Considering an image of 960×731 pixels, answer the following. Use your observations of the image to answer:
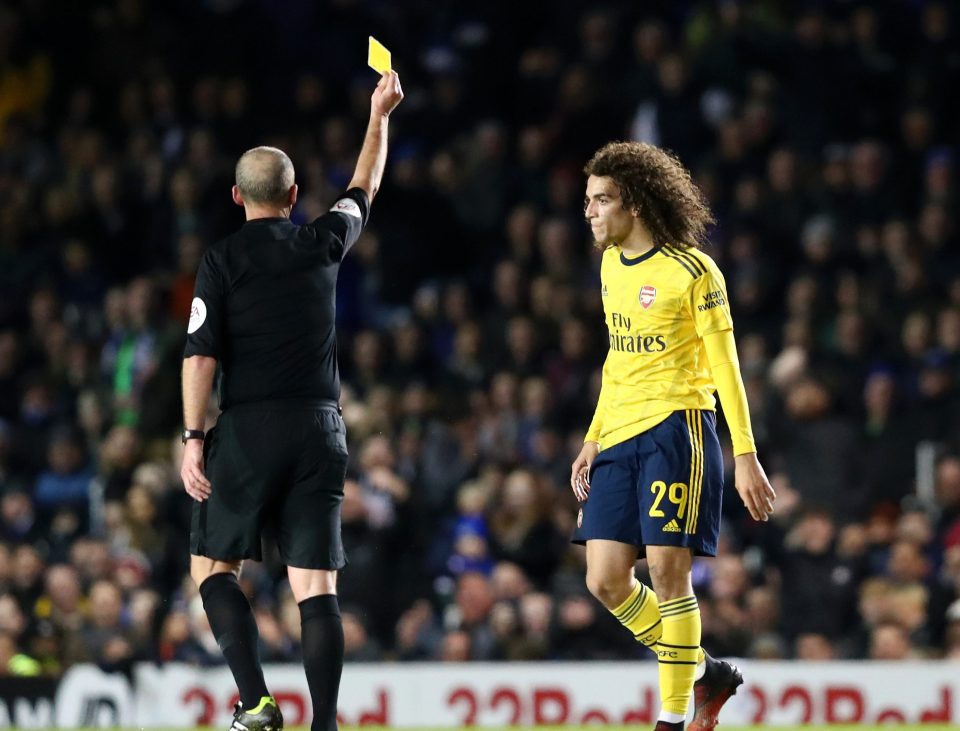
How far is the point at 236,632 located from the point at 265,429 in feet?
2.47

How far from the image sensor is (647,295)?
272 inches

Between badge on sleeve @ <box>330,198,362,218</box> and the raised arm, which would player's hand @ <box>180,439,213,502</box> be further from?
the raised arm

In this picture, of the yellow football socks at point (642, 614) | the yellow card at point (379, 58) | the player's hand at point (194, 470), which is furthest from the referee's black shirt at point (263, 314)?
the yellow football socks at point (642, 614)

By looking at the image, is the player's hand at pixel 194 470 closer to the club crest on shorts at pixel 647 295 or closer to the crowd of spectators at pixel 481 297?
the club crest on shorts at pixel 647 295

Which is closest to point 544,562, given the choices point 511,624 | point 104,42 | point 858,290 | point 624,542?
point 511,624

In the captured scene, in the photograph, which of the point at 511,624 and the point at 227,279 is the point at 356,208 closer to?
the point at 227,279

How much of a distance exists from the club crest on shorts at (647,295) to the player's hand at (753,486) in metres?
0.72

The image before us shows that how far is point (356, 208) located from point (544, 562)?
5568 millimetres

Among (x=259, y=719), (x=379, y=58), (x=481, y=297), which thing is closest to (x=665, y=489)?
(x=259, y=719)

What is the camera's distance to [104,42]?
16.9 metres

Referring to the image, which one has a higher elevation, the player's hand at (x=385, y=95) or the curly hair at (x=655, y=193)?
the player's hand at (x=385, y=95)

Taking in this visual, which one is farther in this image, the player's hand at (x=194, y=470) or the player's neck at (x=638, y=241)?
the player's neck at (x=638, y=241)

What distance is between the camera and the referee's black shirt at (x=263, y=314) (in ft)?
21.8

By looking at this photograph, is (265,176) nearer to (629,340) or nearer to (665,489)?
(629,340)
